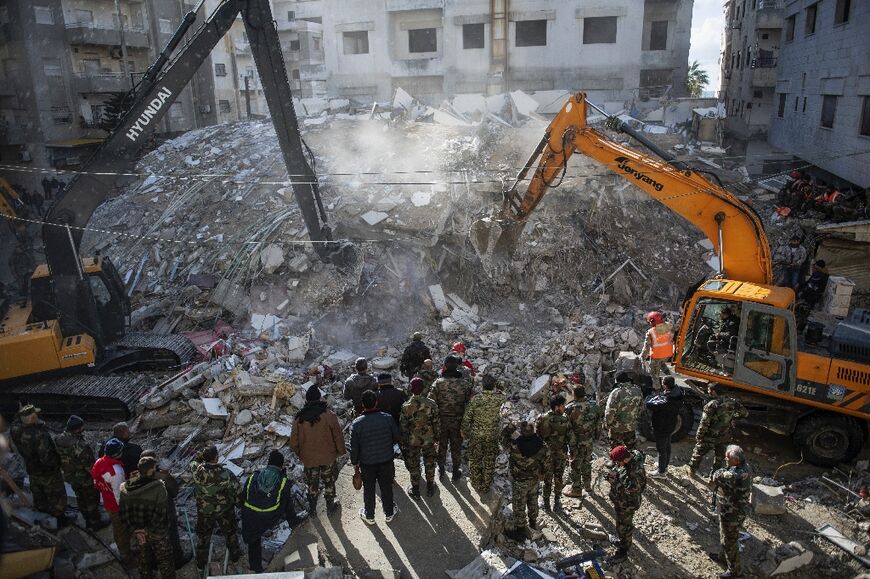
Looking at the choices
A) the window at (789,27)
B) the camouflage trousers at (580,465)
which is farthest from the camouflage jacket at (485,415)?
the window at (789,27)

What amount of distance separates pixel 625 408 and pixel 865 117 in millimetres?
14911

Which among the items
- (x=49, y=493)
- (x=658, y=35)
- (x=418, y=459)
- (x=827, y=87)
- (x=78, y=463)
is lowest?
(x=49, y=493)

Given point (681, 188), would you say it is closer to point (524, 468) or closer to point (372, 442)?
point (524, 468)

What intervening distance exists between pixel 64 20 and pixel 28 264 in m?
16.5

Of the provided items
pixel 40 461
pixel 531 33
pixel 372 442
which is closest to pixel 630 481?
pixel 372 442

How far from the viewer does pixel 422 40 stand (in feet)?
102

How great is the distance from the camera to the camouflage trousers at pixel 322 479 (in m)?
6.73

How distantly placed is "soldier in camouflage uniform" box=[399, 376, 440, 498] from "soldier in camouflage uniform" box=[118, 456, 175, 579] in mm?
2601

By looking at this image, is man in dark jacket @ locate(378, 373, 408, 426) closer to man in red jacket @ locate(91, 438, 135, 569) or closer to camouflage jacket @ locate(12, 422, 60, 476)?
man in red jacket @ locate(91, 438, 135, 569)

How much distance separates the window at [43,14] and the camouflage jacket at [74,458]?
88.1ft

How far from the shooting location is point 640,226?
15258 millimetres

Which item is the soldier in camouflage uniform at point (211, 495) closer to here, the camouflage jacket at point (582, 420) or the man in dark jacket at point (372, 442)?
the man in dark jacket at point (372, 442)

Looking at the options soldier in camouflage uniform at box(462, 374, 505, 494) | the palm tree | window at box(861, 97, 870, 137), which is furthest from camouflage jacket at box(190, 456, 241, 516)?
the palm tree

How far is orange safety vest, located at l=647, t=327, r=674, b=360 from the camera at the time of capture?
885 cm
